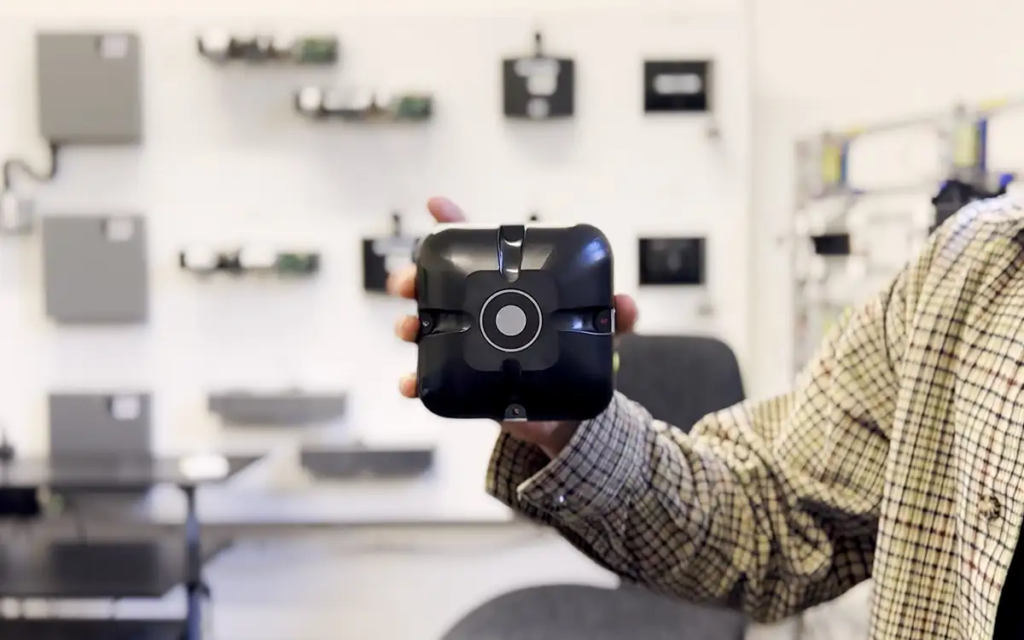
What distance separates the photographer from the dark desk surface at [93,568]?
1774mm

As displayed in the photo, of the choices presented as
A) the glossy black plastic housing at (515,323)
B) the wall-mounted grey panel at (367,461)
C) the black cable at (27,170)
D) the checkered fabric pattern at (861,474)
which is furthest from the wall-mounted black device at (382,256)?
the glossy black plastic housing at (515,323)

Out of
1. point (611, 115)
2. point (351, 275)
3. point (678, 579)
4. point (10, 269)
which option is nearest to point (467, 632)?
point (678, 579)

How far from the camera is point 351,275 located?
85.2 inches

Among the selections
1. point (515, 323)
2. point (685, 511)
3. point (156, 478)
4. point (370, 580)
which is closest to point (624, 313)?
point (515, 323)

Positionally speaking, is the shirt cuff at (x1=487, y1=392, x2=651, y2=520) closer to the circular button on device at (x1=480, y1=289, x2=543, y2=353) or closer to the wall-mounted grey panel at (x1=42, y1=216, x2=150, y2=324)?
the circular button on device at (x1=480, y1=289, x2=543, y2=353)

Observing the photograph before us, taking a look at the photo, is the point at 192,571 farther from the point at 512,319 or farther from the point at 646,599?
the point at 512,319

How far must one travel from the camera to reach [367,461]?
212 centimetres

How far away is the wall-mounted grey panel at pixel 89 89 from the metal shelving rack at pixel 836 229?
1.54m

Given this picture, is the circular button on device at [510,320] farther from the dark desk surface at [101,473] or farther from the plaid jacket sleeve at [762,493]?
the dark desk surface at [101,473]

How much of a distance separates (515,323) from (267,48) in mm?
1728

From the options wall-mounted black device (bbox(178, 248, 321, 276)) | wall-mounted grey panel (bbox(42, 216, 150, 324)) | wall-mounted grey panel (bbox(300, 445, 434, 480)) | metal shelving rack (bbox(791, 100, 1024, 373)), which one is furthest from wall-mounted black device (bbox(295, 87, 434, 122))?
metal shelving rack (bbox(791, 100, 1024, 373))

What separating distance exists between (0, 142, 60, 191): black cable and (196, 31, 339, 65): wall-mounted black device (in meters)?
0.43

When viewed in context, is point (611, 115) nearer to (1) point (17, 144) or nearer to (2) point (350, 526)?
(2) point (350, 526)

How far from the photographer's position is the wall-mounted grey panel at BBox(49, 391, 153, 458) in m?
2.17
